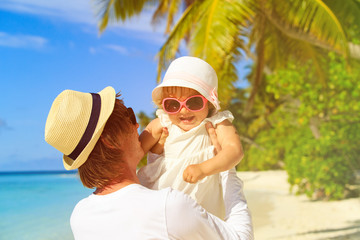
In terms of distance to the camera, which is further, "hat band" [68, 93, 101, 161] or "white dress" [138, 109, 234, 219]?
"white dress" [138, 109, 234, 219]

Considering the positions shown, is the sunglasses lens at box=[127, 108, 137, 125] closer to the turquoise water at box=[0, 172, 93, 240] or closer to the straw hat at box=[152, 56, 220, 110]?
the straw hat at box=[152, 56, 220, 110]

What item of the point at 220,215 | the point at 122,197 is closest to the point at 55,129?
the point at 122,197

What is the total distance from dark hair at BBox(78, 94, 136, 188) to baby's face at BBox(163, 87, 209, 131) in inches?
17.6

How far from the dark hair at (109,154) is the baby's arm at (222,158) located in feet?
1.15

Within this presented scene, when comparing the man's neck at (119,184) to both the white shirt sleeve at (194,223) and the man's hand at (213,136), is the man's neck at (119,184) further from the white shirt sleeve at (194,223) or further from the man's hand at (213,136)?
the man's hand at (213,136)

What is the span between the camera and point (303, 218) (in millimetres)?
12008

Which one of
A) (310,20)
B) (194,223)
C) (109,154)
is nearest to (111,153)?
(109,154)

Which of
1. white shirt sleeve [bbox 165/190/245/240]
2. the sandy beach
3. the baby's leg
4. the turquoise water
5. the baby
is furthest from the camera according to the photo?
the turquoise water

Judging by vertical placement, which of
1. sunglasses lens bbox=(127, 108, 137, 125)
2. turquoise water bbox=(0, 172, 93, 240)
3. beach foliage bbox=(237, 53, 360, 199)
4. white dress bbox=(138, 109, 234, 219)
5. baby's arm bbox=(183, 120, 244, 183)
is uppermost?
sunglasses lens bbox=(127, 108, 137, 125)

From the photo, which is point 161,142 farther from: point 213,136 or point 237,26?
point 237,26

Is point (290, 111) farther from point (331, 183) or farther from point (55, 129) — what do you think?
point (55, 129)

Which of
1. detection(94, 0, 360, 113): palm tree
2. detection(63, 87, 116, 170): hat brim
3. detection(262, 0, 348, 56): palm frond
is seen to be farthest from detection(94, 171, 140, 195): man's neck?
detection(262, 0, 348, 56): palm frond

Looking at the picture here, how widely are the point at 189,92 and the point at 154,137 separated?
12.3 inches

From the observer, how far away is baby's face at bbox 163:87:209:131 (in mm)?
2211
